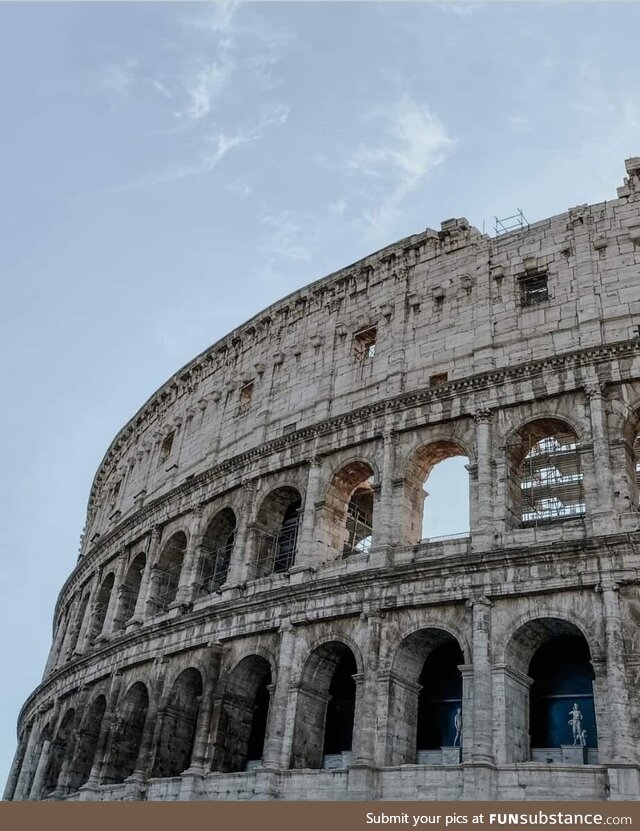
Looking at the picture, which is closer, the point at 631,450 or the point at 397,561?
the point at 631,450

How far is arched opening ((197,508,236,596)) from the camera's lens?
24.2 m

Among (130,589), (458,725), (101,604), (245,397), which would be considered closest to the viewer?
(458,725)

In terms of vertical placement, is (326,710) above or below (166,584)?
below

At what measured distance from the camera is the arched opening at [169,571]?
25.7 m

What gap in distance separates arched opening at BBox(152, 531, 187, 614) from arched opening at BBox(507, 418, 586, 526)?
1066 cm

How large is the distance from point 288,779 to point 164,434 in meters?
15.9

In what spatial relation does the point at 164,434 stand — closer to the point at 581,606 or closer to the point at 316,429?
the point at 316,429

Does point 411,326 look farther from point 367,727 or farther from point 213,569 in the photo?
point 367,727

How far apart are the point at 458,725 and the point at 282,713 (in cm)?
382

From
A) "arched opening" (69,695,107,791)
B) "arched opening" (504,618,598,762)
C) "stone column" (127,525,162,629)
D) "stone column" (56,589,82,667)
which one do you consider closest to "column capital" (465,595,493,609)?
"arched opening" (504,618,598,762)

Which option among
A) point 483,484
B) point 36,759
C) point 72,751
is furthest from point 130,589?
point 483,484

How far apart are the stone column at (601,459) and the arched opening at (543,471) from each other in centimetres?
57

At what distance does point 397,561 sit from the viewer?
1888cm

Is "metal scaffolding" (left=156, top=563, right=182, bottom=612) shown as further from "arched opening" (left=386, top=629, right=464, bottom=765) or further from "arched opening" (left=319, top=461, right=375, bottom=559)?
"arched opening" (left=386, top=629, right=464, bottom=765)
